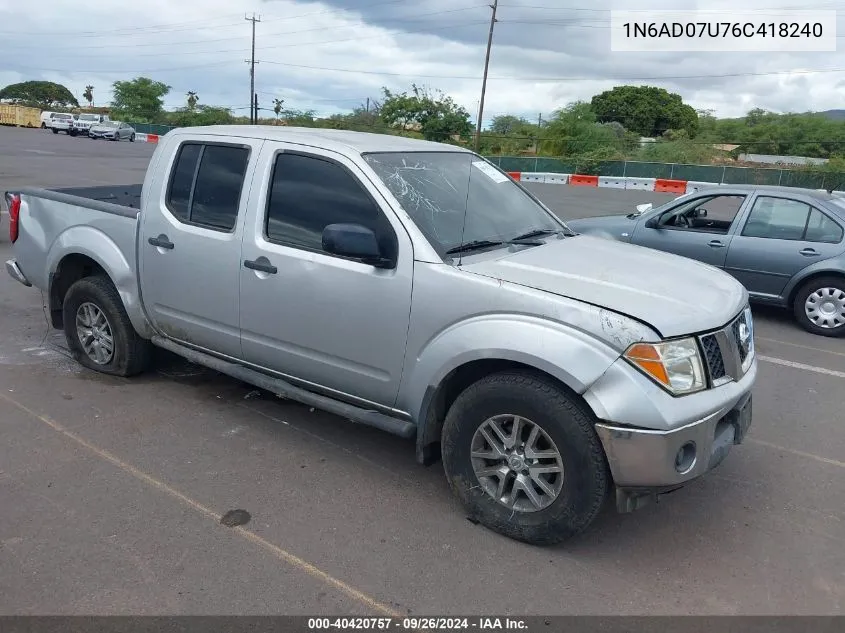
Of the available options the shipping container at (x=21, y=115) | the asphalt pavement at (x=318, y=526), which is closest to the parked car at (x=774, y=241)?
the asphalt pavement at (x=318, y=526)

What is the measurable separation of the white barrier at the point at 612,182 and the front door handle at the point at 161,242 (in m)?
29.7

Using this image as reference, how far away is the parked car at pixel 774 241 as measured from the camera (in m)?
7.76

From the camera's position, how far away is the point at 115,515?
139 inches

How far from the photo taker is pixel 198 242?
4.45m

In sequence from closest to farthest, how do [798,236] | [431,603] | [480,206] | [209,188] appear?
[431,603], [480,206], [209,188], [798,236]

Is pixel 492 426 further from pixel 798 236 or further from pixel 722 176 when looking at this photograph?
pixel 722 176

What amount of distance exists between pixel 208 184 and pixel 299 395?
1.48 m

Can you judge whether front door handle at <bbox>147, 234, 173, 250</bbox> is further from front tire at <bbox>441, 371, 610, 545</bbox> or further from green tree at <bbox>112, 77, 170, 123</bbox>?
green tree at <bbox>112, 77, 170, 123</bbox>

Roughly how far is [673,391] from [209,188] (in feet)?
9.91

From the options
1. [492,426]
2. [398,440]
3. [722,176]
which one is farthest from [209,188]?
[722,176]

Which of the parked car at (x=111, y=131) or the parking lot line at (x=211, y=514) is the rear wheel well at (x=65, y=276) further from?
the parked car at (x=111, y=131)

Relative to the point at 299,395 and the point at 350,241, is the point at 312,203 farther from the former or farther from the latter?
the point at 299,395

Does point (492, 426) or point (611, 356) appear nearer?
point (611, 356)

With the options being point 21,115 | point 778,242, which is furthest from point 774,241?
point 21,115
